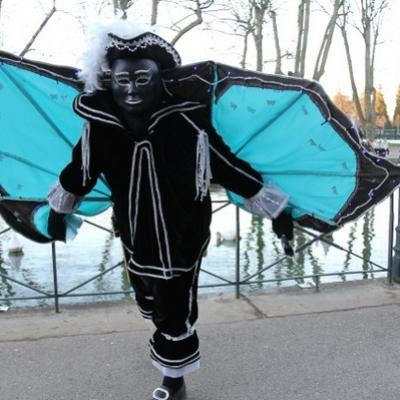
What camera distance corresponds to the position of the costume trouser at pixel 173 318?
2582 mm

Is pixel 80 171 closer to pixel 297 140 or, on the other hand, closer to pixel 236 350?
pixel 297 140

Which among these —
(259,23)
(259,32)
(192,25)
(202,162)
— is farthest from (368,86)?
(202,162)

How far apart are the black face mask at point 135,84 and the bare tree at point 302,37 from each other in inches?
695

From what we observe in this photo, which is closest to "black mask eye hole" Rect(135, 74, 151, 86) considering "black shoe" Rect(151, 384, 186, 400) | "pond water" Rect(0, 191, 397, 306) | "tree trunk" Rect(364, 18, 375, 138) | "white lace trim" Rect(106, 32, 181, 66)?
"white lace trim" Rect(106, 32, 181, 66)

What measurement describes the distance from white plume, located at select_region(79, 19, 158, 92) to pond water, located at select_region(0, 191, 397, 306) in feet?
9.55

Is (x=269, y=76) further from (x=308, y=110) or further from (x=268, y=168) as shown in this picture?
(x=268, y=168)

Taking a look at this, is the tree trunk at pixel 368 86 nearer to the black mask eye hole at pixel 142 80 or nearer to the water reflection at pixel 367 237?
the water reflection at pixel 367 237

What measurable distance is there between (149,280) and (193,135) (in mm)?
722

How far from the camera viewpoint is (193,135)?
250cm

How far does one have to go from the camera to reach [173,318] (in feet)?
8.50

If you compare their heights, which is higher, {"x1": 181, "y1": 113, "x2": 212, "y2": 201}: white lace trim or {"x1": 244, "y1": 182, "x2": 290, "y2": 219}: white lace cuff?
{"x1": 181, "y1": 113, "x2": 212, "y2": 201}: white lace trim

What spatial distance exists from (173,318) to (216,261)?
4186 millimetres

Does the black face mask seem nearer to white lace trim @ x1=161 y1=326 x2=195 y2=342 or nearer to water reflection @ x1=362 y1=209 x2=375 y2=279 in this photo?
white lace trim @ x1=161 y1=326 x2=195 y2=342

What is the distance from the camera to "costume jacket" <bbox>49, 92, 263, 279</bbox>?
2.47 m
